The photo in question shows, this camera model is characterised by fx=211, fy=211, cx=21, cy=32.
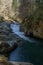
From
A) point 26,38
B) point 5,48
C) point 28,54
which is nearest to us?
point 28,54

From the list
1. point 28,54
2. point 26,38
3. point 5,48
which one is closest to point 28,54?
point 28,54

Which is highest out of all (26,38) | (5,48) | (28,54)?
(5,48)

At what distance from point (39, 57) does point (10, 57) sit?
3.24 metres

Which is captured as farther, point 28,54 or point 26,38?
point 26,38

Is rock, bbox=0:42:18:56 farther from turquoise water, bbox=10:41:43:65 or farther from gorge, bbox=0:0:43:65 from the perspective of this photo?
turquoise water, bbox=10:41:43:65

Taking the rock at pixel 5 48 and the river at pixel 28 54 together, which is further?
the rock at pixel 5 48

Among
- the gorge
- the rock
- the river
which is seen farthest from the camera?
the rock

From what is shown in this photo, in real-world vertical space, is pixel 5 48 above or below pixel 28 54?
above

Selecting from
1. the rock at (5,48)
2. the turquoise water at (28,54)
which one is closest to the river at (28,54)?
the turquoise water at (28,54)

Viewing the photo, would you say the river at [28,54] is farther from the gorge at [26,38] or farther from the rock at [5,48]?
the rock at [5,48]

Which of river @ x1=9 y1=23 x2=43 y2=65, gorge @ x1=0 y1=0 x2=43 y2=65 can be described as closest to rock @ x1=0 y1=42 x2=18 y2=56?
gorge @ x1=0 y1=0 x2=43 y2=65

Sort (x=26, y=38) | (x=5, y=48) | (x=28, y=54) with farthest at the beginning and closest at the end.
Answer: (x=26, y=38) < (x=5, y=48) < (x=28, y=54)

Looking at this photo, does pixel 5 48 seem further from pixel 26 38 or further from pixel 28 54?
pixel 26 38

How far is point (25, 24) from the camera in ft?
133
